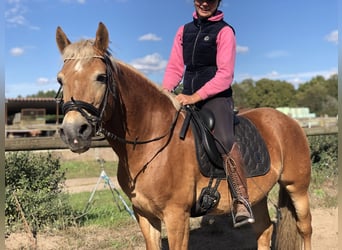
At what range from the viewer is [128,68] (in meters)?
3.01

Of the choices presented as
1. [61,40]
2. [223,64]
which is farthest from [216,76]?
[61,40]

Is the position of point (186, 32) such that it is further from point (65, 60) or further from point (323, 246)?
point (323, 246)

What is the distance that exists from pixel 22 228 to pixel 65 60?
326 cm

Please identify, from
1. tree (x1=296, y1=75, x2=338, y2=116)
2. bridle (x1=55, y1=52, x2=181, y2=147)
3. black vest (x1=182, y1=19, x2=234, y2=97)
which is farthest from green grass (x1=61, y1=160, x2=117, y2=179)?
tree (x1=296, y1=75, x2=338, y2=116)

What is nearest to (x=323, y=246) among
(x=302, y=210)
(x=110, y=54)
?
(x=302, y=210)

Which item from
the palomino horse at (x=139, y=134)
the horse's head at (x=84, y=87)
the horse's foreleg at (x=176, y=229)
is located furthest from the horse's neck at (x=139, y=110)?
the horse's foreleg at (x=176, y=229)

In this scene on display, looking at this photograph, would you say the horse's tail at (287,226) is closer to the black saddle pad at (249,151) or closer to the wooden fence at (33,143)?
the black saddle pad at (249,151)

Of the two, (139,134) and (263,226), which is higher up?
(139,134)

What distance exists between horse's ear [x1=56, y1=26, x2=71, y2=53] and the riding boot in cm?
160

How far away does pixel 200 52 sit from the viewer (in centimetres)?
329

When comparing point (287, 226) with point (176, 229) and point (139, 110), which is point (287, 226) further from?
point (139, 110)

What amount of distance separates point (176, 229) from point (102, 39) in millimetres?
1610

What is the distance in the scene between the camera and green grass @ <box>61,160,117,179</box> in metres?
11.8

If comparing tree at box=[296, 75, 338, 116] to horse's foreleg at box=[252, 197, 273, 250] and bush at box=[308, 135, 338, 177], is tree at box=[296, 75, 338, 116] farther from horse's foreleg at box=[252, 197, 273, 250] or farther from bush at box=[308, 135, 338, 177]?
horse's foreleg at box=[252, 197, 273, 250]
